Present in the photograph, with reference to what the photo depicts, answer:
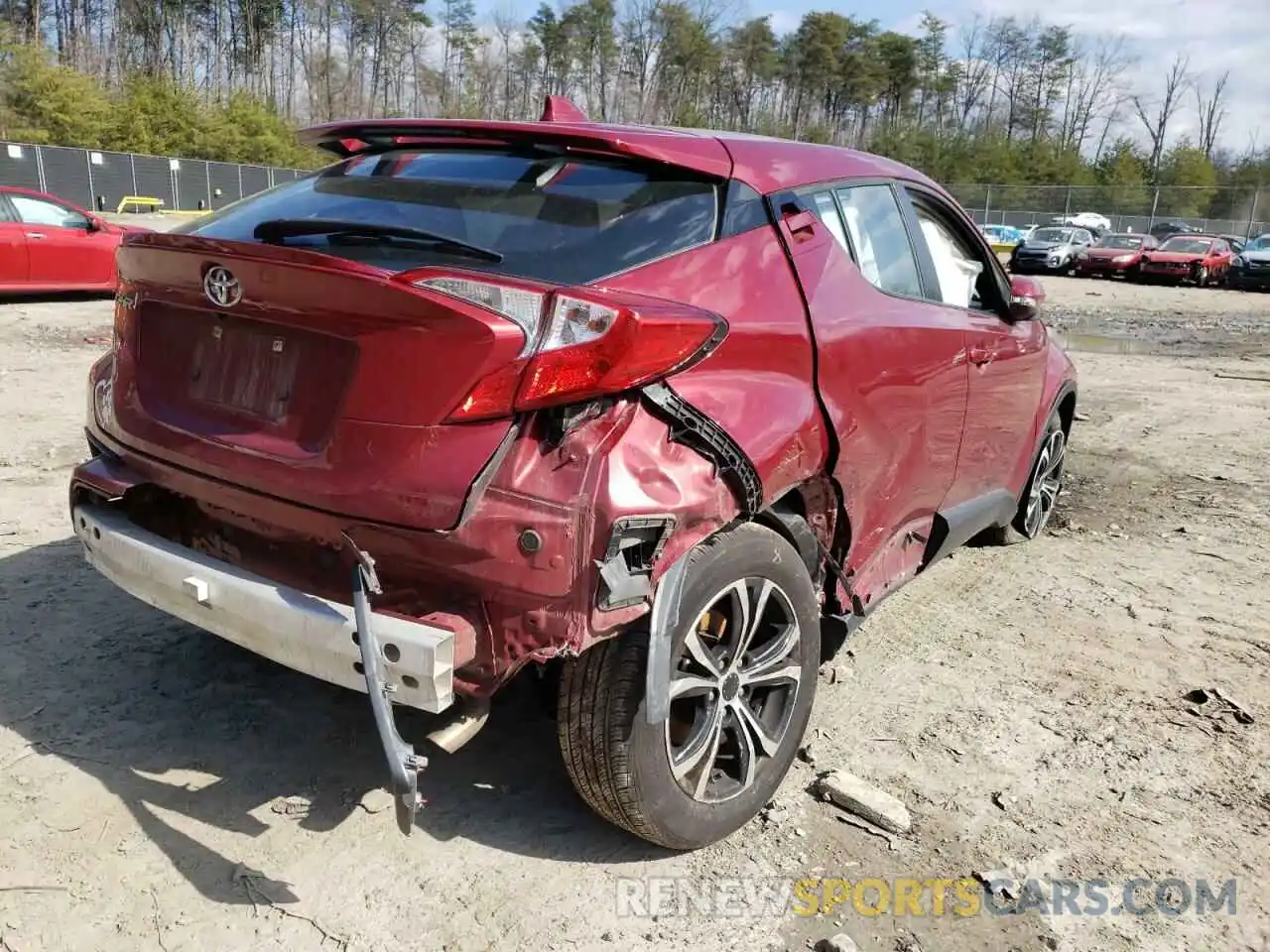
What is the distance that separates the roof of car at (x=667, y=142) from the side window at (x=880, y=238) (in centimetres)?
10

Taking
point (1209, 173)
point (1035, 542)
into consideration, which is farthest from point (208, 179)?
point (1209, 173)

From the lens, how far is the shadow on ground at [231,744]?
270 cm

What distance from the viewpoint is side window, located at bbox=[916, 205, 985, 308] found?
3828 millimetres

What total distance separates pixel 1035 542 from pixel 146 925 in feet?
14.9

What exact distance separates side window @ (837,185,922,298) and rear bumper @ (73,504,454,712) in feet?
6.14

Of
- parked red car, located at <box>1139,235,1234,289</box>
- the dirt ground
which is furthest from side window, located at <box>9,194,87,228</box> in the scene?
parked red car, located at <box>1139,235,1234,289</box>

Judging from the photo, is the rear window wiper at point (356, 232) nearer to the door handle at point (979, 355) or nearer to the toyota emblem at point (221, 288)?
the toyota emblem at point (221, 288)

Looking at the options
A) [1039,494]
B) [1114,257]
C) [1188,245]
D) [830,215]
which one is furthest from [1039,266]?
[830,215]

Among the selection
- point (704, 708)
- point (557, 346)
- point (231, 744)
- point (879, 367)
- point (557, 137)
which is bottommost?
point (231, 744)

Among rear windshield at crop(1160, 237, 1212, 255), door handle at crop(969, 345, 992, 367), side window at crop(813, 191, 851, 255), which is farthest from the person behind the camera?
rear windshield at crop(1160, 237, 1212, 255)

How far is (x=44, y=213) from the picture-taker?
12586mm

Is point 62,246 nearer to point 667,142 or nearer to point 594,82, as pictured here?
point 667,142

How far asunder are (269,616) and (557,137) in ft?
4.59

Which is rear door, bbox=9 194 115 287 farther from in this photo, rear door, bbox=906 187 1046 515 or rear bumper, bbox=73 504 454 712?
rear door, bbox=906 187 1046 515
